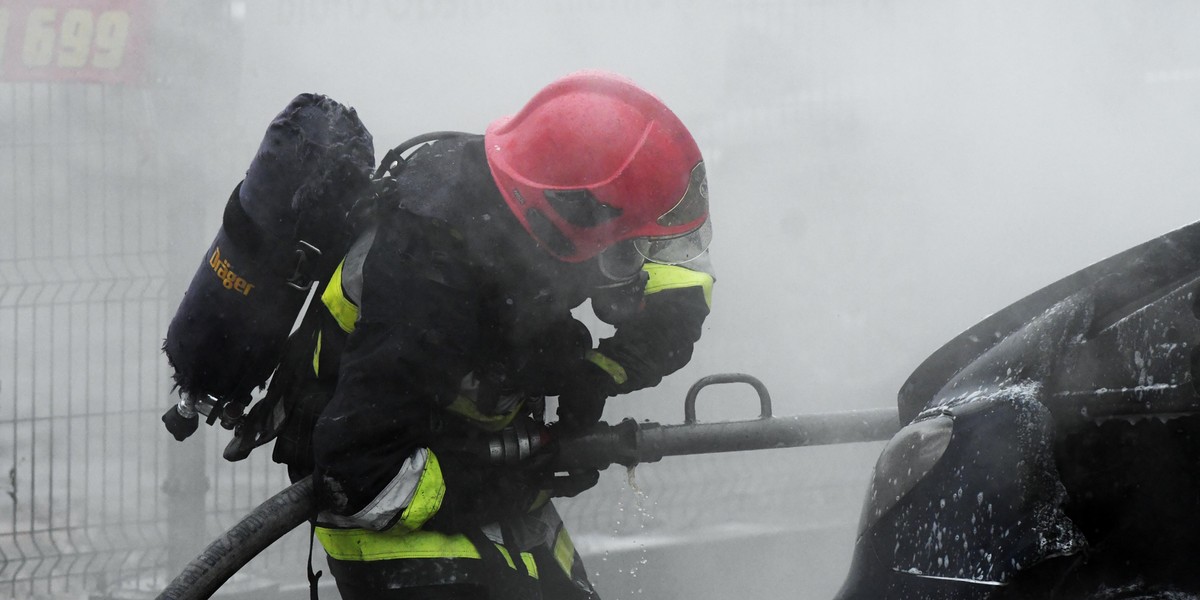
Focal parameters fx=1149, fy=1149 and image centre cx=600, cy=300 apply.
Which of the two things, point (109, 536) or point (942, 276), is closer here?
point (109, 536)

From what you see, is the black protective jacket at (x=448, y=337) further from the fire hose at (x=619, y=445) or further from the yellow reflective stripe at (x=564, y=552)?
the yellow reflective stripe at (x=564, y=552)

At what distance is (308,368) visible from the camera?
7.54ft

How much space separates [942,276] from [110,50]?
4.61m

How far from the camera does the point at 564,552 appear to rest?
100.0 inches

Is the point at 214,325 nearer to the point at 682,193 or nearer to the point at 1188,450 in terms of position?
the point at 682,193

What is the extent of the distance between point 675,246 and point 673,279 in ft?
0.44

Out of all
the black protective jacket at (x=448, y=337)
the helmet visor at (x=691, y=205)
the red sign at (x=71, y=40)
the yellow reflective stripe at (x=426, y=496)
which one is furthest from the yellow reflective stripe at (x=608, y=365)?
the red sign at (x=71, y=40)

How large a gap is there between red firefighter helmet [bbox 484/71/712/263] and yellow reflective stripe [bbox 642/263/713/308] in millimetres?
128

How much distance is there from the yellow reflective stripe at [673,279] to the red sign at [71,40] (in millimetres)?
3264

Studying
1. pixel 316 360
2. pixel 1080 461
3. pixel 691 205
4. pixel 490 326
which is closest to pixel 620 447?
pixel 490 326

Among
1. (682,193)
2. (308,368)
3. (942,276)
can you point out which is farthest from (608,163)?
(942,276)

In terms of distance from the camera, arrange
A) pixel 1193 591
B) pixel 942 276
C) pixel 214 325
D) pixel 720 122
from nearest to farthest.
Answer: pixel 1193 591 < pixel 214 325 < pixel 720 122 < pixel 942 276

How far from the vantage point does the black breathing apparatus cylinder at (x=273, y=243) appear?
6.97 feet

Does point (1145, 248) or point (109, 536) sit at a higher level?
point (1145, 248)
